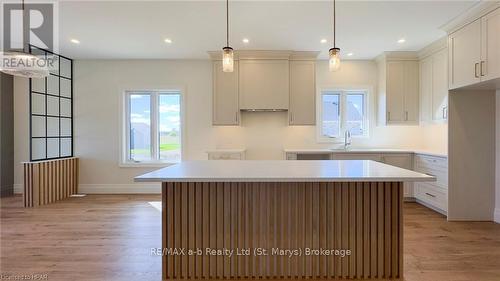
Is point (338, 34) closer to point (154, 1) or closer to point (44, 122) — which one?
point (154, 1)

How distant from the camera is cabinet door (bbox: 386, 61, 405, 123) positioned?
4.94 m

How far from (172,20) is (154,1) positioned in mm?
502

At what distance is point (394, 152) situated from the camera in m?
4.73

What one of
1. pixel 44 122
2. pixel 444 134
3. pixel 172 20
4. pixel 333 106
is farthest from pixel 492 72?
pixel 44 122

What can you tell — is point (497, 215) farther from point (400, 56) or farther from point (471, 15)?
point (400, 56)

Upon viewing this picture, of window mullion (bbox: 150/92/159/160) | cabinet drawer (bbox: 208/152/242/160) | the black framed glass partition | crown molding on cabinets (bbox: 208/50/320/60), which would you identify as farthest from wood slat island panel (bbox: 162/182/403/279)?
the black framed glass partition

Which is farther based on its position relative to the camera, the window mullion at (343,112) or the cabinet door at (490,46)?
the window mullion at (343,112)

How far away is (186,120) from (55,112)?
251cm

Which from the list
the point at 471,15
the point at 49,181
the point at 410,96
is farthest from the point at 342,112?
the point at 49,181

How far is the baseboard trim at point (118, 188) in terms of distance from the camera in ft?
18.1

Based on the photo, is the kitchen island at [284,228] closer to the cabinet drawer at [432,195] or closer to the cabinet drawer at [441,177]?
the cabinet drawer at [441,177]

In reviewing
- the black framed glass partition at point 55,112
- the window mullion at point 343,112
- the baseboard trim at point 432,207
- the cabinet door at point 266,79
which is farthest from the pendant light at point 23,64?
the baseboard trim at point 432,207

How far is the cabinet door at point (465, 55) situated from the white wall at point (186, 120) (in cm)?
166

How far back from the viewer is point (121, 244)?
3.09 meters
